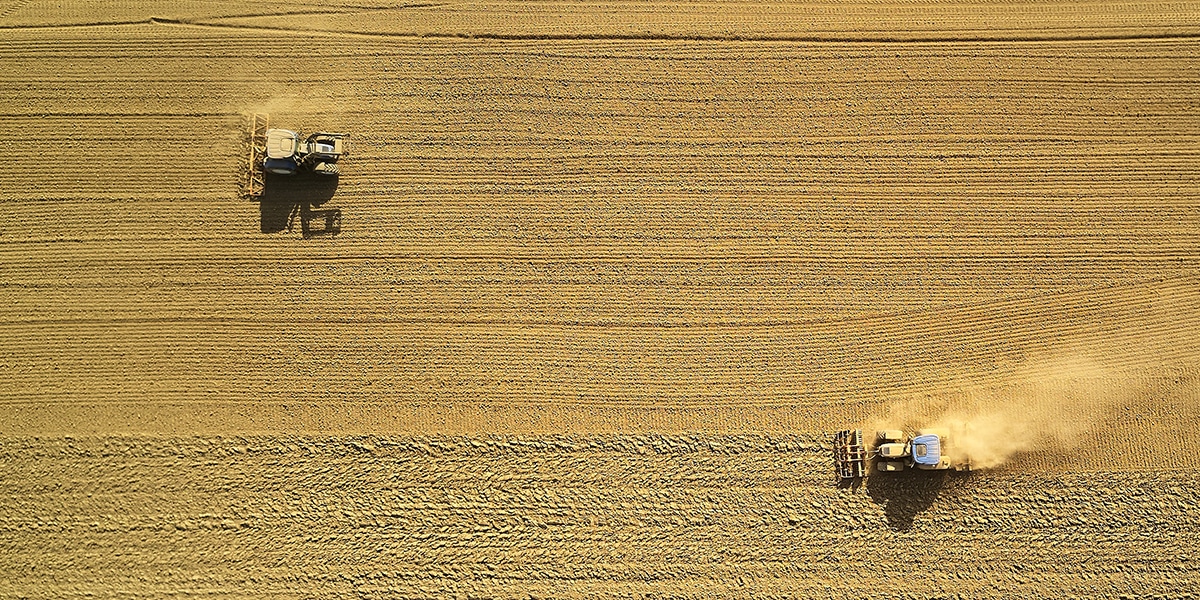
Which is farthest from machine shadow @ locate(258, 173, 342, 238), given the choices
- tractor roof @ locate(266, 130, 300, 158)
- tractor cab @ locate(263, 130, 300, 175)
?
tractor roof @ locate(266, 130, 300, 158)

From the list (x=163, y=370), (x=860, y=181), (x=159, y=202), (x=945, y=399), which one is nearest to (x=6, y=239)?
(x=159, y=202)

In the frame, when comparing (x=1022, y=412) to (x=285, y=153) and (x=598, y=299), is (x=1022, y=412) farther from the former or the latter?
(x=285, y=153)

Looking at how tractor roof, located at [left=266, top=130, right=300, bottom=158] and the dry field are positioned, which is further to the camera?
tractor roof, located at [left=266, top=130, right=300, bottom=158]

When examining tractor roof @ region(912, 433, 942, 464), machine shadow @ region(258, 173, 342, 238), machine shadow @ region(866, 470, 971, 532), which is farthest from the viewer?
machine shadow @ region(258, 173, 342, 238)

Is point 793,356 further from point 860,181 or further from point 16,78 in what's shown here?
point 16,78

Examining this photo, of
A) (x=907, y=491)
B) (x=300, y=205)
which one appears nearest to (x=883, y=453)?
(x=907, y=491)

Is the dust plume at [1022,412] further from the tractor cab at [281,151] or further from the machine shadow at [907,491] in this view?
the tractor cab at [281,151]

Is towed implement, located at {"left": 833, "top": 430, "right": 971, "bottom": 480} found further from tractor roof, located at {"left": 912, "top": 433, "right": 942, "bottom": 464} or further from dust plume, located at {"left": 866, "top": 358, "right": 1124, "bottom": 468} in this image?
dust plume, located at {"left": 866, "top": 358, "right": 1124, "bottom": 468}
